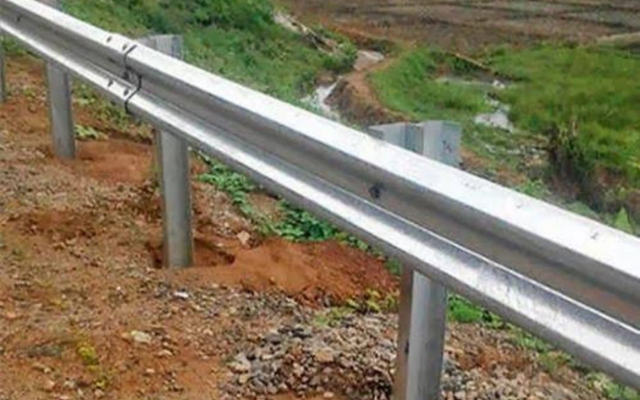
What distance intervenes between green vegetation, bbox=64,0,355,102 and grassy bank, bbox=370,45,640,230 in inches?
60.2

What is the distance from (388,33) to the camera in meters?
24.7

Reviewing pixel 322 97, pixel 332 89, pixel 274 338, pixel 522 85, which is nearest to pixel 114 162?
pixel 274 338

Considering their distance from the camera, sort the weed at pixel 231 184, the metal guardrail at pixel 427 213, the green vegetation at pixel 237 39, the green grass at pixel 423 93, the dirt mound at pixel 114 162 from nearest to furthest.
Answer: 1. the metal guardrail at pixel 427 213
2. the dirt mound at pixel 114 162
3. the weed at pixel 231 184
4. the green vegetation at pixel 237 39
5. the green grass at pixel 423 93

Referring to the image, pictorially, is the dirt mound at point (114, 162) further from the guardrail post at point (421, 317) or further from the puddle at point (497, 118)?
the puddle at point (497, 118)

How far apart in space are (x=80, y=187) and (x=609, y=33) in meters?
20.8

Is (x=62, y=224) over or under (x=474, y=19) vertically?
over

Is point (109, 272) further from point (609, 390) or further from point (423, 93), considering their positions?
point (423, 93)

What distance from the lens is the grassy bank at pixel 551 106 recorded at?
565 inches

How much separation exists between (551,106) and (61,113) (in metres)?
14.0

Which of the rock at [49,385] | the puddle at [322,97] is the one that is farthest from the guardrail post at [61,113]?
the puddle at [322,97]

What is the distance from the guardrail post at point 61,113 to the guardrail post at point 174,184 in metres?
1.31

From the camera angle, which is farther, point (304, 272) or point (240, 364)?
point (304, 272)

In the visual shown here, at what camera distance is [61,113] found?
509cm

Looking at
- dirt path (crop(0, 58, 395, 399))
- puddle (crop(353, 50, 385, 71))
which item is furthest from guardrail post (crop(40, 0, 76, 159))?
puddle (crop(353, 50, 385, 71))
